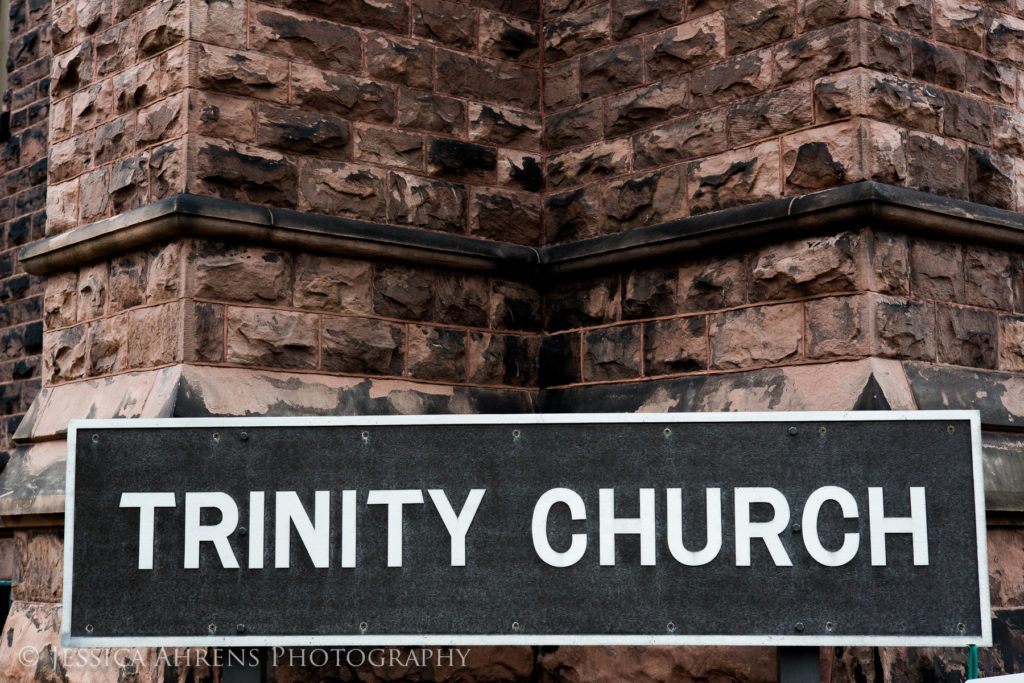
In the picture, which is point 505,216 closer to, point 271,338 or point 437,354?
point 437,354

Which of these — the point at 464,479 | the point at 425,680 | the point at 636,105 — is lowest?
the point at 425,680

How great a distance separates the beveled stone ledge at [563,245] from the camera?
455cm

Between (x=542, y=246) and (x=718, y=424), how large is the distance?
9.17ft

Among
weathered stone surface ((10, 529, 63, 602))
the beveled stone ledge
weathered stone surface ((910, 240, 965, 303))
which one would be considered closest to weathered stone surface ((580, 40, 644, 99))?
the beveled stone ledge

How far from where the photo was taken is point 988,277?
16.0 ft

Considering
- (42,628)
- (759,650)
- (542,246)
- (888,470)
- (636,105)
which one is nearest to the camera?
(888,470)

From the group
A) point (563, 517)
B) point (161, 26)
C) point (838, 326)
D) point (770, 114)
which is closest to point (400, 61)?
point (161, 26)

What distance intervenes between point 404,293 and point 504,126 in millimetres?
1062

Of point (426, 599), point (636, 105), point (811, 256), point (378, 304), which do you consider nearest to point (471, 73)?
point (636, 105)

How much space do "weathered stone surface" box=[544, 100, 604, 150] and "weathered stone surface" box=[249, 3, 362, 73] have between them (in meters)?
1.06

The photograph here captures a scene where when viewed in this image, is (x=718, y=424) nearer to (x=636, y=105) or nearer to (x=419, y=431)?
(x=419, y=431)

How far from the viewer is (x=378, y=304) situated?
17.0 feet

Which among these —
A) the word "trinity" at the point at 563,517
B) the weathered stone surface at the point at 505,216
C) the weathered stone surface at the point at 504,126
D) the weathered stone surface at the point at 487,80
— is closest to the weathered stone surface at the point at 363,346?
the weathered stone surface at the point at 505,216

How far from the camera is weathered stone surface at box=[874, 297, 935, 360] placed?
446 centimetres
